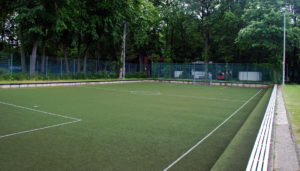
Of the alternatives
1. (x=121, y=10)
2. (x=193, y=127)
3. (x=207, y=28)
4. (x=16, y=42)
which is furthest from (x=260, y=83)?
(x=16, y=42)

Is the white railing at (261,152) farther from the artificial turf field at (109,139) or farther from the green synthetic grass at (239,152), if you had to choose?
the artificial turf field at (109,139)

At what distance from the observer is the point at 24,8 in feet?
Answer: 61.0

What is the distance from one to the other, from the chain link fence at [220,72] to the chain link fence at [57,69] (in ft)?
11.5

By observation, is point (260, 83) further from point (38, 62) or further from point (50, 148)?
point (50, 148)

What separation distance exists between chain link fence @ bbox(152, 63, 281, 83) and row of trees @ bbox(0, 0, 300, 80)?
1601mm

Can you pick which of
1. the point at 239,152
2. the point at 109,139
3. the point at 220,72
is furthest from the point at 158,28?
the point at 239,152

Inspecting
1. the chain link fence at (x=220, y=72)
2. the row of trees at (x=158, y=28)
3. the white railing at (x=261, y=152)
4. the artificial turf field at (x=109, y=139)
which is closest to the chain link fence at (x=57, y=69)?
the row of trees at (x=158, y=28)

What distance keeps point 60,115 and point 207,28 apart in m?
28.3

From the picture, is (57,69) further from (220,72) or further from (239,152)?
(239,152)

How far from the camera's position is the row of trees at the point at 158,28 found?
813 inches

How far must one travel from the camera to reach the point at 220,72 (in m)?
27.5

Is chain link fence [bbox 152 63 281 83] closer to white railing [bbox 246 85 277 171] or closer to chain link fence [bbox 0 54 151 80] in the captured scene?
chain link fence [bbox 0 54 151 80]

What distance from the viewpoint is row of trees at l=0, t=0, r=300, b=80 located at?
20.7m

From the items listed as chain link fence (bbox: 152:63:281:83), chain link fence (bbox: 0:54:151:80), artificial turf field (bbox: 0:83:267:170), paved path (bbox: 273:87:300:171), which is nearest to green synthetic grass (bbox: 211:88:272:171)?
artificial turf field (bbox: 0:83:267:170)
